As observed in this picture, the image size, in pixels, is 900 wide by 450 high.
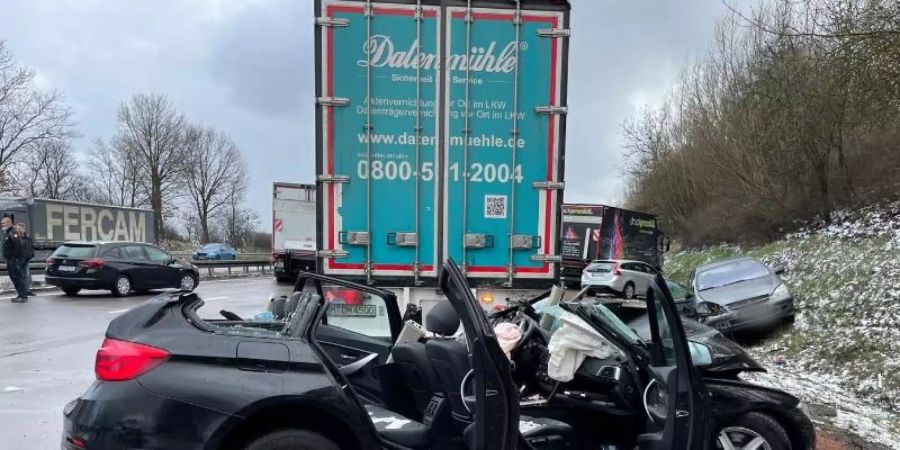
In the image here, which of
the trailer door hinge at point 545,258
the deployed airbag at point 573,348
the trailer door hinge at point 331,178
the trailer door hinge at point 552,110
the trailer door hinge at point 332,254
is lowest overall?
the deployed airbag at point 573,348

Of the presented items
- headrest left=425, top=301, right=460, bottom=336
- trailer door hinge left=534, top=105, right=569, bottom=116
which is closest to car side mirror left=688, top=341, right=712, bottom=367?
headrest left=425, top=301, right=460, bottom=336

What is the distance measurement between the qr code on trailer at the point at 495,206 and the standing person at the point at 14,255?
39.0ft

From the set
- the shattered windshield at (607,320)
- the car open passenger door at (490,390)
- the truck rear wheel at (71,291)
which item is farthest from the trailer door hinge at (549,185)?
the truck rear wheel at (71,291)

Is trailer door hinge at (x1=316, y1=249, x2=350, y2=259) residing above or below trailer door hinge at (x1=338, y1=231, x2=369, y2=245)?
below

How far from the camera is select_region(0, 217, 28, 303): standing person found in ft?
42.1

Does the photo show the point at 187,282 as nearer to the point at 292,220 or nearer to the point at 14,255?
the point at 292,220

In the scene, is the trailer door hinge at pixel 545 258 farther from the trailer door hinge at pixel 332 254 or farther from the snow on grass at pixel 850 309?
the snow on grass at pixel 850 309

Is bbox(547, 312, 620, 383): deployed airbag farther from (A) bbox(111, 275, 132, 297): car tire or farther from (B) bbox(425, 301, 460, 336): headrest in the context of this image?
(A) bbox(111, 275, 132, 297): car tire

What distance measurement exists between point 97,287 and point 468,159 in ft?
44.0

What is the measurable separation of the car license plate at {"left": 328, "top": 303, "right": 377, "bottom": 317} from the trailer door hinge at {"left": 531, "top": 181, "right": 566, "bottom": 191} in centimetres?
218

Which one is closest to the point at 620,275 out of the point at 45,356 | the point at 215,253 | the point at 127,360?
the point at 45,356

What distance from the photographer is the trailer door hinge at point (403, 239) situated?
5.75 metres

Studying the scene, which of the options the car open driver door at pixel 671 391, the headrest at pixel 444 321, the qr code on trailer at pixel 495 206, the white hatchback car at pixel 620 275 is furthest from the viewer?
the white hatchback car at pixel 620 275

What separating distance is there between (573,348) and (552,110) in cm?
286
